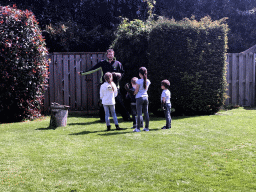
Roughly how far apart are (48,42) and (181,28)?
622cm

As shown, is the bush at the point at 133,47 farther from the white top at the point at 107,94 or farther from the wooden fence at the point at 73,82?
the white top at the point at 107,94

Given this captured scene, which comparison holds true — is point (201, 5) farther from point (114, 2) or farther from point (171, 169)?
point (171, 169)

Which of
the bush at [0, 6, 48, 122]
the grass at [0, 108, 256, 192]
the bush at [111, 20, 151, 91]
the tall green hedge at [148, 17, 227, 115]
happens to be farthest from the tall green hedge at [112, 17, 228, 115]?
the bush at [0, 6, 48, 122]

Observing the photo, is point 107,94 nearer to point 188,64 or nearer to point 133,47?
point 188,64

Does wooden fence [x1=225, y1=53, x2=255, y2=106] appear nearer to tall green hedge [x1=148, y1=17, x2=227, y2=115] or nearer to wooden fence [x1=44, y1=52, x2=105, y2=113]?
tall green hedge [x1=148, y1=17, x2=227, y2=115]

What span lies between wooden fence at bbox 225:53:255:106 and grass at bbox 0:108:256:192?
16.5 ft

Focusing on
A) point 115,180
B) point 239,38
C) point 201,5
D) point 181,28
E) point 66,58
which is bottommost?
point 115,180

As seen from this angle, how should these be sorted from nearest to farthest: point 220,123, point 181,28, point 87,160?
point 87,160 → point 220,123 → point 181,28

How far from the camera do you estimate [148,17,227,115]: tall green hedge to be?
883 cm

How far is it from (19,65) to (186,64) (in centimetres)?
526

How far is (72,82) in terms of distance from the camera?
34.7ft

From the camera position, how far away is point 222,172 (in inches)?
140

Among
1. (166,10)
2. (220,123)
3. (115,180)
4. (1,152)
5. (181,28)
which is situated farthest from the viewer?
(166,10)

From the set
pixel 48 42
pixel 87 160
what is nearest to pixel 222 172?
pixel 87 160
